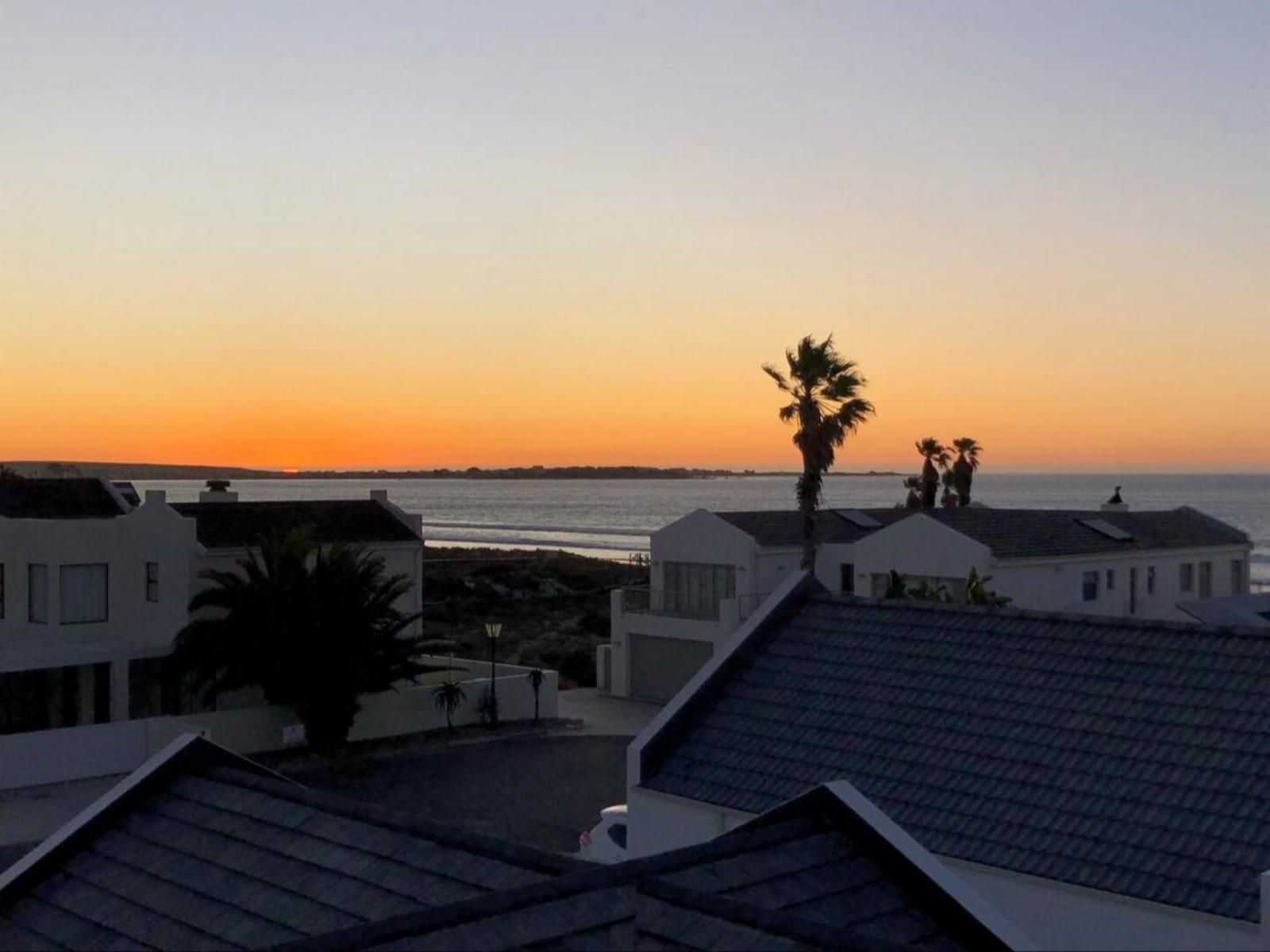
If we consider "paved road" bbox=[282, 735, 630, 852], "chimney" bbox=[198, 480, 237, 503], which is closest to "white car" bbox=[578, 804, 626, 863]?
"paved road" bbox=[282, 735, 630, 852]

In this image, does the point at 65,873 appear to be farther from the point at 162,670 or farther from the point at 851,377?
the point at 851,377

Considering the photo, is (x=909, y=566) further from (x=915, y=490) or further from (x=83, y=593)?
(x=915, y=490)

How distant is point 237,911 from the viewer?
27.2 feet

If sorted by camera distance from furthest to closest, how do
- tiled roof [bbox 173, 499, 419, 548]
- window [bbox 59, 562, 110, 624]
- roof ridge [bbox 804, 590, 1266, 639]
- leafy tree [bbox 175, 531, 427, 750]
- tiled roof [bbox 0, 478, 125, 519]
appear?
tiled roof [bbox 0, 478, 125, 519], tiled roof [bbox 173, 499, 419, 548], window [bbox 59, 562, 110, 624], leafy tree [bbox 175, 531, 427, 750], roof ridge [bbox 804, 590, 1266, 639]

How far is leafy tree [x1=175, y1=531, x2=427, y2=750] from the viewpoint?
29.7 metres

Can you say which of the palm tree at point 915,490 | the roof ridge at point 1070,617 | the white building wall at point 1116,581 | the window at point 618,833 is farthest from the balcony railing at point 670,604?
the palm tree at point 915,490

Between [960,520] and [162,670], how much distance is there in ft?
62.9

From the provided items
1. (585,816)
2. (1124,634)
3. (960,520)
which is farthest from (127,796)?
(960,520)

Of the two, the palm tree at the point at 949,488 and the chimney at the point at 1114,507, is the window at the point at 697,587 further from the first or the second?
the palm tree at the point at 949,488

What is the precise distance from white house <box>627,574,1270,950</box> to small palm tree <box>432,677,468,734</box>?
17.4m

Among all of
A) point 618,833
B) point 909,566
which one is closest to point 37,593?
point 618,833

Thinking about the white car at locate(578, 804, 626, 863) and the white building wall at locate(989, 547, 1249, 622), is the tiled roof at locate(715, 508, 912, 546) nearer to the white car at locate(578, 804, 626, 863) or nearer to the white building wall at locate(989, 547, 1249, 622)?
the white building wall at locate(989, 547, 1249, 622)

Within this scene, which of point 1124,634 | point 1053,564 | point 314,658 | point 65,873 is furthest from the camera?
point 1053,564

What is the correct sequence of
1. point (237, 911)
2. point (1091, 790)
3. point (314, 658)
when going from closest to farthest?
1. point (237, 911)
2. point (1091, 790)
3. point (314, 658)
